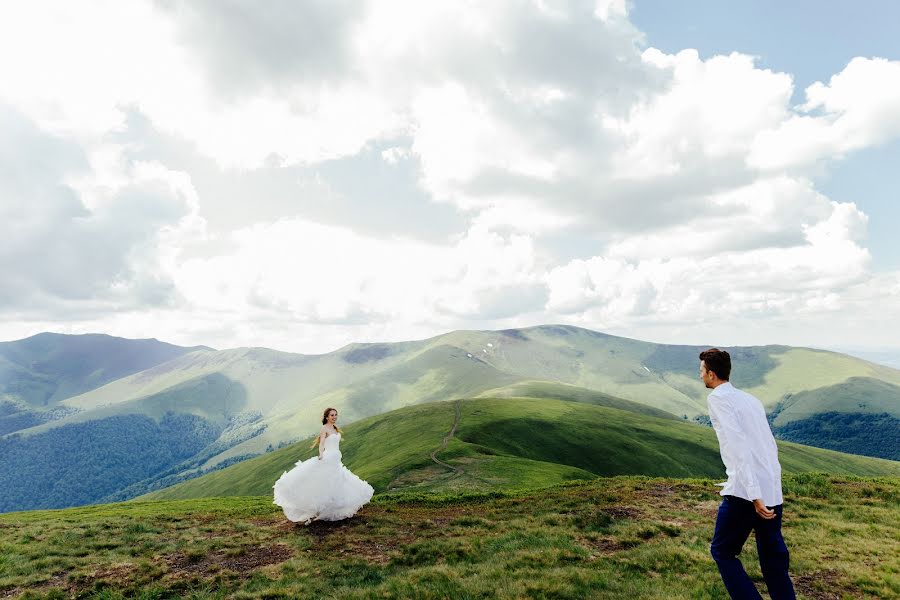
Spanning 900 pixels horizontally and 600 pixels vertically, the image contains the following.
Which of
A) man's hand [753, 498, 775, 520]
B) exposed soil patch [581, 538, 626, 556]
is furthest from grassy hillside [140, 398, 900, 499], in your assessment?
man's hand [753, 498, 775, 520]

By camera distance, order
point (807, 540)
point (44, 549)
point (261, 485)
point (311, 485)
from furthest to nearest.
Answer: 1. point (261, 485)
2. point (311, 485)
3. point (44, 549)
4. point (807, 540)

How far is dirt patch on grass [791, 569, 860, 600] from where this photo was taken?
12148mm

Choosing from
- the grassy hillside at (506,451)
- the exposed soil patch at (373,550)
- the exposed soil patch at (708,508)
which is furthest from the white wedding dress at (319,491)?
the grassy hillside at (506,451)

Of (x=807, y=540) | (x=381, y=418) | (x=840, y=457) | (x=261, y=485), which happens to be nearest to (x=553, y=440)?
(x=381, y=418)

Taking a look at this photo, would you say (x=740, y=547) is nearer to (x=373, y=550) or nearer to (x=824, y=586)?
(x=824, y=586)

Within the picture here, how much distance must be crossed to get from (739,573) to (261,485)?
134047 millimetres

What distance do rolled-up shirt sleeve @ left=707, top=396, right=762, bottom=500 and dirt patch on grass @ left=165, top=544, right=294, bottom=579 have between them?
49.8 feet

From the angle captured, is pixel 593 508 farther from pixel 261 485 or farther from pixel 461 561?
pixel 261 485

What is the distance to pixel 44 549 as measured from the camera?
17641 mm

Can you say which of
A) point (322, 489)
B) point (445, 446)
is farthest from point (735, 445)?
point (445, 446)

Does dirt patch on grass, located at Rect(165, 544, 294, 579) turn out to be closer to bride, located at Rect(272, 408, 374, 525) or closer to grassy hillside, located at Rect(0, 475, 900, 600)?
grassy hillside, located at Rect(0, 475, 900, 600)

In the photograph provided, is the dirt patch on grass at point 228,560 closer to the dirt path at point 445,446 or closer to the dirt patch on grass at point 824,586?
the dirt patch on grass at point 824,586

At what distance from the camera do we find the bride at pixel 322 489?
2027 centimetres

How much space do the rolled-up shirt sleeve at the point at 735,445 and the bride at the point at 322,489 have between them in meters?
15.9
